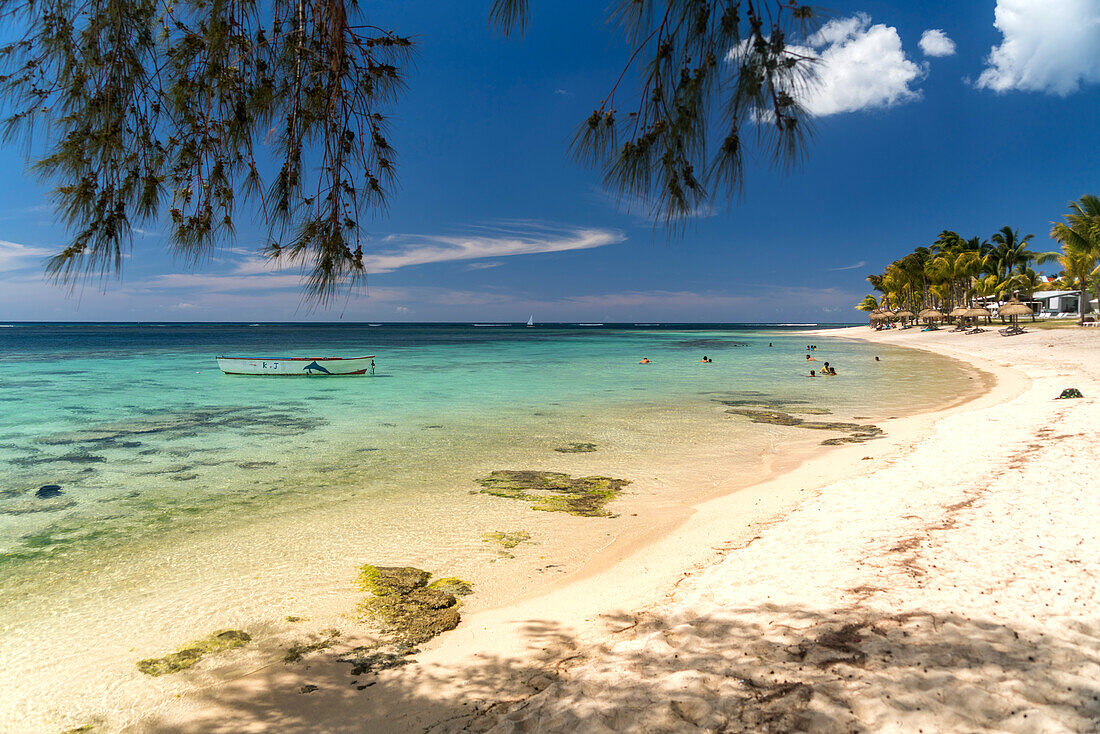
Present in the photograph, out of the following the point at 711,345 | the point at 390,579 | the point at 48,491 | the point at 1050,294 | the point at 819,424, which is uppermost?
the point at 1050,294

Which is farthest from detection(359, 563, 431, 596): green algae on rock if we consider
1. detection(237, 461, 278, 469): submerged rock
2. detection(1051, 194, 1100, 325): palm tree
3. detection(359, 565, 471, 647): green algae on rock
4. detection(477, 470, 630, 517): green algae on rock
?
detection(1051, 194, 1100, 325): palm tree

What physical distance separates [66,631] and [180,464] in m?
6.67

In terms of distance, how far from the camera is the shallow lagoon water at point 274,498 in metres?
4.64

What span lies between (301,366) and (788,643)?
26.8 m

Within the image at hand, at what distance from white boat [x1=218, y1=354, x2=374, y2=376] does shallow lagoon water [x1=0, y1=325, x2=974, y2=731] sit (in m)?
5.21

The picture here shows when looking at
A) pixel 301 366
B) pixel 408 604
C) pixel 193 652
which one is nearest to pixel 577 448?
pixel 408 604

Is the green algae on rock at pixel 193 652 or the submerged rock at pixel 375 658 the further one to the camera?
the green algae on rock at pixel 193 652

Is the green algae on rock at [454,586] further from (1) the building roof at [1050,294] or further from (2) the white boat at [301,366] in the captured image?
(1) the building roof at [1050,294]

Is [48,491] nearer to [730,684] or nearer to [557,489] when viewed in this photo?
[557,489]

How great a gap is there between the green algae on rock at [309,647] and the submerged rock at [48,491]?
7.35 m

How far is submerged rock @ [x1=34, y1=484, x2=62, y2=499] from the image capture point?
338 inches

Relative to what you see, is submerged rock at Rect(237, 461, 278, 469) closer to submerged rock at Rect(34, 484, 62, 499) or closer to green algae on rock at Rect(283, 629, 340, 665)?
submerged rock at Rect(34, 484, 62, 499)

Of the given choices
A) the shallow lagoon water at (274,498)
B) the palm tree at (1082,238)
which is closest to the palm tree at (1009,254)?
the palm tree at (1082,238)

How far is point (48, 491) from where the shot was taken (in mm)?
8766
